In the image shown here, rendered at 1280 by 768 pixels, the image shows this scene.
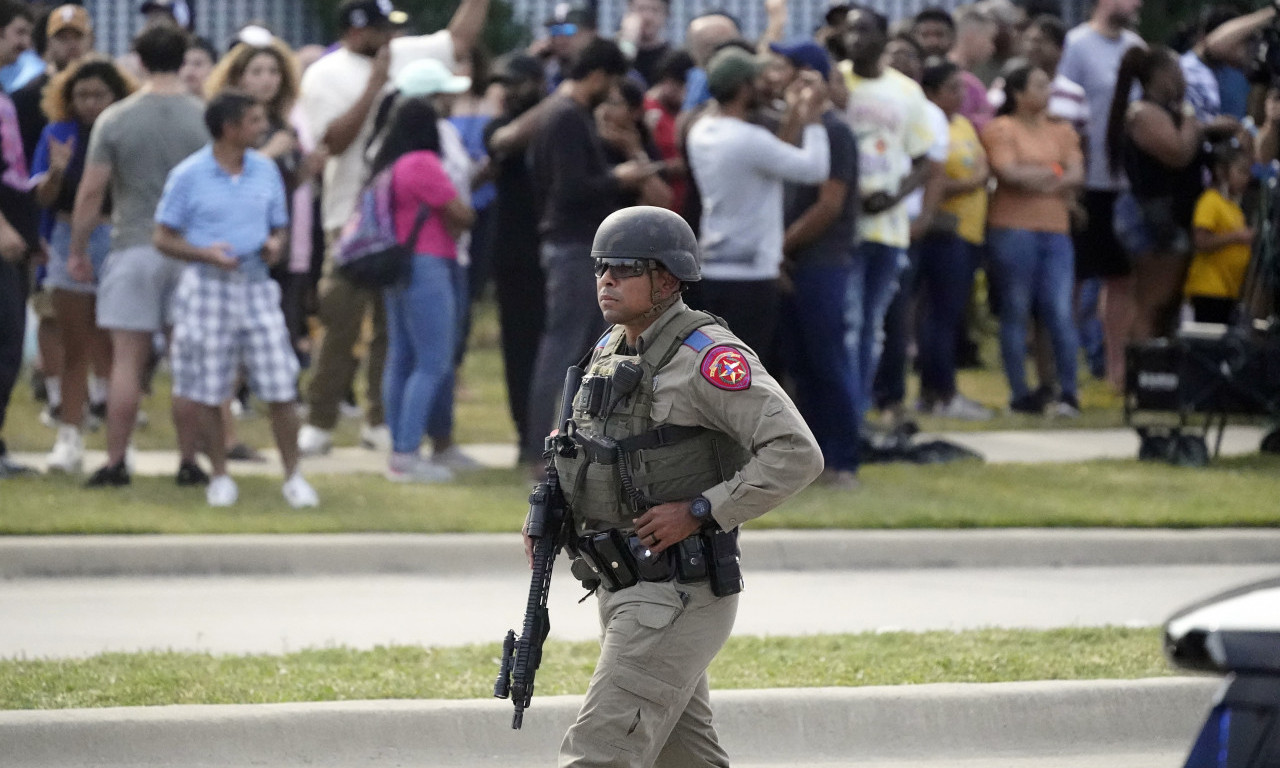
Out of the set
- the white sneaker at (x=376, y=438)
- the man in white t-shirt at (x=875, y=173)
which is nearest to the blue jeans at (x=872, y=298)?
the man in white t-shirt at (x=875, y=173)

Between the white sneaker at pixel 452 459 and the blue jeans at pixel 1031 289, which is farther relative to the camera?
the blue jeans at pixel 1031 289

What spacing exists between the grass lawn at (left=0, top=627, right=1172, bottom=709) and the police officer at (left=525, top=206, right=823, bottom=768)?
4.99ft

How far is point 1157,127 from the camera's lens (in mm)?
11914

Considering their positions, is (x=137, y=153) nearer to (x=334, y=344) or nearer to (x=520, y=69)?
(x=334, y=344)

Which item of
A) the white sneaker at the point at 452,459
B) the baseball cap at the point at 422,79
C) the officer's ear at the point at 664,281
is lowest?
the white sneaker at the point at 452,459

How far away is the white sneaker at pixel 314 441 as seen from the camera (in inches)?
424

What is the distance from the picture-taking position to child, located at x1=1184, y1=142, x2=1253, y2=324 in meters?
11.9

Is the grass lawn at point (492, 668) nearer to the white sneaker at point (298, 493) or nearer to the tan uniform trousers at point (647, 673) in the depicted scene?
the tan uniform trousers at point (647, 673)

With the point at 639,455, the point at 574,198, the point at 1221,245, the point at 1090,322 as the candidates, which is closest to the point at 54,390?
the point at 574,198

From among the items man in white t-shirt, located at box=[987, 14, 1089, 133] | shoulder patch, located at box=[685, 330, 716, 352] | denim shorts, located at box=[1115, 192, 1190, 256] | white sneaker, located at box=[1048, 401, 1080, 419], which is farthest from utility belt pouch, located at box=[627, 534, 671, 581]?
man in white t-shirt, located at box=[987, 14, 1089, 133]

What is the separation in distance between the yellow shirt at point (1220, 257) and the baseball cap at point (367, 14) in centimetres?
A: 494

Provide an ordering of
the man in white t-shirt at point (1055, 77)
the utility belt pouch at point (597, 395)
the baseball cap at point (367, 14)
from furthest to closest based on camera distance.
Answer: the man in white t-shirt at point (1055, 77), the baseball cap at point (367, 14), the utility belt pouch at point (597, 395)

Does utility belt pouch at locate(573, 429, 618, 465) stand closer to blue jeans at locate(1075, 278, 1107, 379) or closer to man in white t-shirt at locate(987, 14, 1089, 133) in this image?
man in white t-shirt at locate(987, 14, 1089, 133)

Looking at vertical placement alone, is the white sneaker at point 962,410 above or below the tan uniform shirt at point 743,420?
below
